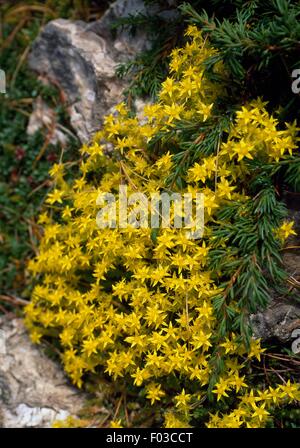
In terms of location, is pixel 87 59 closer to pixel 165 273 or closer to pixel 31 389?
pixel 165 273

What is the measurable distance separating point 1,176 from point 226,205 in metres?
2.22

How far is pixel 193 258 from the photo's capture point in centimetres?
262

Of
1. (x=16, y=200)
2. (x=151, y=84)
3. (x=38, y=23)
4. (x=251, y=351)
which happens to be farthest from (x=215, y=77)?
(x=38, y=23)

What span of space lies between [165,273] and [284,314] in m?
0.68

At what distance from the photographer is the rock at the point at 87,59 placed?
11.9 feet

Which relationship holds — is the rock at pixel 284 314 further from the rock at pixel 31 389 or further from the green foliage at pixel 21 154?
the green foliage at pixel 21 154

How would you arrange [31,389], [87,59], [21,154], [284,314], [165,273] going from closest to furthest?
[165,273] < [284,314] < [31,389] < [87,59] < [21,154]

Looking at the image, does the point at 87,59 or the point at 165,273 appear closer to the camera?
the point at 165,273

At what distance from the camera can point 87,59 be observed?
3.71 m

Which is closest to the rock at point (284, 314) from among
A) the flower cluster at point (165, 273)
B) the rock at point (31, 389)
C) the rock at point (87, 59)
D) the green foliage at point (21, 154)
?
the flower cluster at point (165, 273)

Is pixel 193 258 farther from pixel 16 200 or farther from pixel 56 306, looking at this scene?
pixel 16 200

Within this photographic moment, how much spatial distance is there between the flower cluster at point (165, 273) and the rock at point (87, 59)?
0.58m

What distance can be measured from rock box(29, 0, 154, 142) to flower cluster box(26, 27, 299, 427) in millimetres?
585

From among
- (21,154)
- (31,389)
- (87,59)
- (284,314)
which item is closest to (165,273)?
(284,314)
